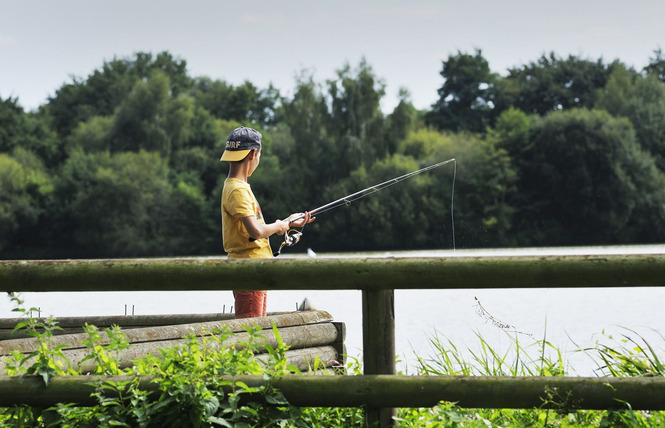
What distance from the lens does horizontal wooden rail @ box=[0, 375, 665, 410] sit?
3262mm

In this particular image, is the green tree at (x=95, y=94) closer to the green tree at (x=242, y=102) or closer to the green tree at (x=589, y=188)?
the green tree at (x=242, y=102)

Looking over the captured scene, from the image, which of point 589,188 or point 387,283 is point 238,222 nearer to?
point 387,283

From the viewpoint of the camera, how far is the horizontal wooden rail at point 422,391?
128 inches

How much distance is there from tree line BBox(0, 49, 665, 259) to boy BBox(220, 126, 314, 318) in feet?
162

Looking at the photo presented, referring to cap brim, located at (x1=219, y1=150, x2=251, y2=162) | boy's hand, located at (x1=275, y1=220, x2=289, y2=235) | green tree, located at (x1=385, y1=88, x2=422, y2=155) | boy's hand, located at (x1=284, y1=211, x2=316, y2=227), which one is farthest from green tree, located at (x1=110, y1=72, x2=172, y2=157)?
cap brim, located at (x1=219, y1=150, x2=251, y2=162)

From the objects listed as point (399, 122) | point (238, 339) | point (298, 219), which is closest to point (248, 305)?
point (238, 339)

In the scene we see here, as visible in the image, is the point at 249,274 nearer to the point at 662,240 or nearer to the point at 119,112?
the point at 662,240

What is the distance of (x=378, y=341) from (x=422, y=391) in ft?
0.83

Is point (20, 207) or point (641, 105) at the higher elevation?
point (641, 105)

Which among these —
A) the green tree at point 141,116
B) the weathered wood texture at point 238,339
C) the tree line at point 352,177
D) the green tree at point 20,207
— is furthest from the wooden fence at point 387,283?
the green tree at point 141,116

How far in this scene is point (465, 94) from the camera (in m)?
74.2

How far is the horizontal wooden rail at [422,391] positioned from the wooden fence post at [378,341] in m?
0.07

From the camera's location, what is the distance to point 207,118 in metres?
70.1

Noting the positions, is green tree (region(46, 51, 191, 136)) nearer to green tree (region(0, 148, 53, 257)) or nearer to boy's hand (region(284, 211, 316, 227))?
green tree (region(0, 148, 53, 257))
